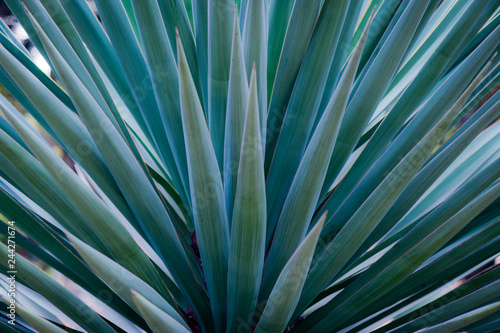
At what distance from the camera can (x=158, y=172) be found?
100 centimetres

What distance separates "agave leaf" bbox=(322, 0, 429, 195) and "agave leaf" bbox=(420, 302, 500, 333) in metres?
0.29

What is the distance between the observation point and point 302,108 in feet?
2.26

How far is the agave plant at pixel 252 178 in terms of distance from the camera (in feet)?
1.61

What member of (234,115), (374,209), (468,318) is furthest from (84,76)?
(468,318)

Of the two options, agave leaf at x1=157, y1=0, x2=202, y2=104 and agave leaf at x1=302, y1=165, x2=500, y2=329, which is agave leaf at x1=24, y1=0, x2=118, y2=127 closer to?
agave leaf at x1=157, y1=0, x2=202, y2=104

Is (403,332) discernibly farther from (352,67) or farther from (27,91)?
(27,91)

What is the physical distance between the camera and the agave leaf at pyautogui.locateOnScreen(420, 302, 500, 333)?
456mm

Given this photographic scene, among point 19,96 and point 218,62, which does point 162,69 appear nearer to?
point 218,62

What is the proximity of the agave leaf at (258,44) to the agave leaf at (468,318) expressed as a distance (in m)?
0.35

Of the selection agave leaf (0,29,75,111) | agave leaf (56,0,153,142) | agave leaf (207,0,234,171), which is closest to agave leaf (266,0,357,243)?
agave leaf (207,0,234,171)

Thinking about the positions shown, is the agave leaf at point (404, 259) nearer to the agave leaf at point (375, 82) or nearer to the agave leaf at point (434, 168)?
the agave leaf at point (434, 168)

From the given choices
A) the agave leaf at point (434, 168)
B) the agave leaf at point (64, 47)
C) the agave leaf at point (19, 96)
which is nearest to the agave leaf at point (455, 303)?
the agave leaf at point (434, 168)

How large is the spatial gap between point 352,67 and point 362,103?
0.61 ft

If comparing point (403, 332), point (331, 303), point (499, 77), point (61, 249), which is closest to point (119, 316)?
point (61, 249)
